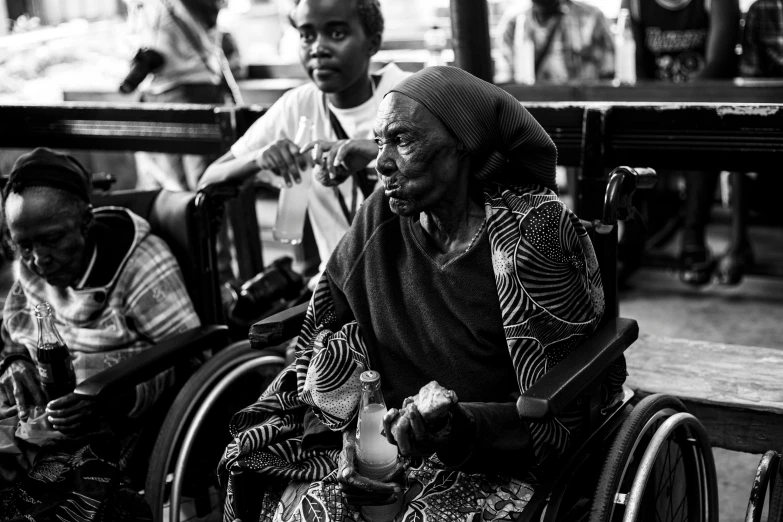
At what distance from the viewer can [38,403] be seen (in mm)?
2678

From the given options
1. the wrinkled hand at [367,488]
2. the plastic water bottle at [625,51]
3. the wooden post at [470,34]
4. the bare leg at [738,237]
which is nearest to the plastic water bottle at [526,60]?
the plastic water bottle at [625,51]

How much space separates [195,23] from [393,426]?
4.16 metres

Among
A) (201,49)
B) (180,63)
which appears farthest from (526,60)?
(180,63)

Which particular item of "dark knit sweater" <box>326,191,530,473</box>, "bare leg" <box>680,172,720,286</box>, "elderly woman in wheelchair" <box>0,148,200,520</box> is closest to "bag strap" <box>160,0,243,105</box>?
"bare leg" <box>680,172,720,286</box>

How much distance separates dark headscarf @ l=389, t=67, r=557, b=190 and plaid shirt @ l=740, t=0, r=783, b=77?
11.5 feet

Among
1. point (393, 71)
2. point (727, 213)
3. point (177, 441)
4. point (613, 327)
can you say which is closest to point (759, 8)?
point (727, 213)

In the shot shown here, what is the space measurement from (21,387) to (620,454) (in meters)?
1.68

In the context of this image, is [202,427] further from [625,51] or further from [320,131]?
[625,51]

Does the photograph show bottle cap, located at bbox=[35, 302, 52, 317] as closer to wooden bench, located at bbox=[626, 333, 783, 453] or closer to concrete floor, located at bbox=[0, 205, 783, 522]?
wooden bench, located at bbox=[626, 333, 783, 453]

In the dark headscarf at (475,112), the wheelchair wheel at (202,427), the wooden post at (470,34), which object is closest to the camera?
the dark headscarf at (475,112)

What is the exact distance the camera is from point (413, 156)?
2.05 m

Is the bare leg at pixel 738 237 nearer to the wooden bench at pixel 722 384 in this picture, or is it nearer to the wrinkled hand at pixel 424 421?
the wooden bench at pixel 722 384

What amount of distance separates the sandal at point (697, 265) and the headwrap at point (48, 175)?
3.69 meters

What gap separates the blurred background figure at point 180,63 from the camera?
5.45m
